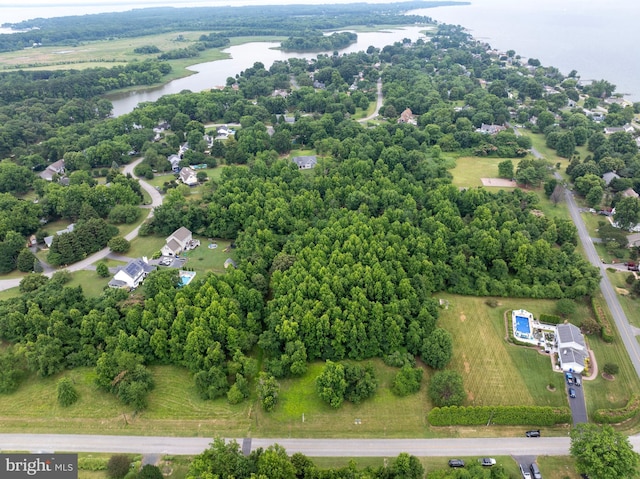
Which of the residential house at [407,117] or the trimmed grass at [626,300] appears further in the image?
the residential house at [407,117]

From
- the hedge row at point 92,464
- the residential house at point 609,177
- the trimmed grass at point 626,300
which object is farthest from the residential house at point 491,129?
the hedge row at point 92,464

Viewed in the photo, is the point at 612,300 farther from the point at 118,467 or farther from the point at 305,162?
the point at 305,162

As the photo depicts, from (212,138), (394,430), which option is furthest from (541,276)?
(212,138)

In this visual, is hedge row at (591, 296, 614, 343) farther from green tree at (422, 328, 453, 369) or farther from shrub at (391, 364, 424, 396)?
shrub at (391, 364, 424, 396)

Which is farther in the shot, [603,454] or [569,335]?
[569,335]

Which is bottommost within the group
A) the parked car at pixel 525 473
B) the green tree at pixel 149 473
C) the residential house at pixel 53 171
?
the parked car at pixel 525 473

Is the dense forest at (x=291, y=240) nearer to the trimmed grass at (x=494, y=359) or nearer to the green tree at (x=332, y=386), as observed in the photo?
the trimmed grass at (x=494, y=359)

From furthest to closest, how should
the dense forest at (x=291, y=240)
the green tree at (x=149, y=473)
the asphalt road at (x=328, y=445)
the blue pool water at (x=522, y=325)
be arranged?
the blue pool water at (x=522, y=325) < the dense forest at (x=291, y=240) < the asphalt road at (x=328, y=445) < the green tree at (x=149, y=473)


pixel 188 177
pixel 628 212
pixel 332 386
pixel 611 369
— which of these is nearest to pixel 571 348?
pixel 611 369
